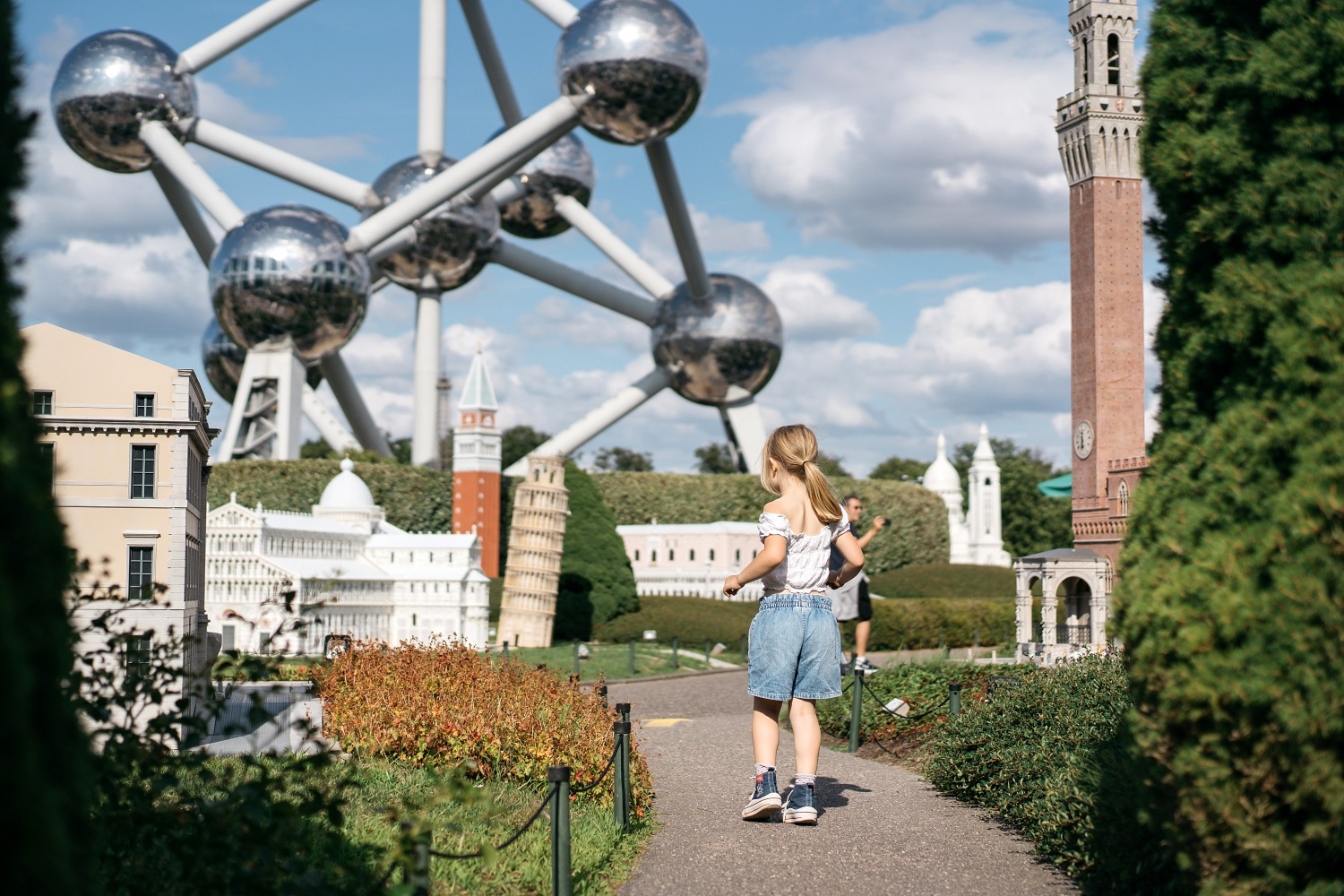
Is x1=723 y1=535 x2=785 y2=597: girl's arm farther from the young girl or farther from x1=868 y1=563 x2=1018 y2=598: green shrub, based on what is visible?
x1=868 y1=563 x2=1018 y2=598: green shrub

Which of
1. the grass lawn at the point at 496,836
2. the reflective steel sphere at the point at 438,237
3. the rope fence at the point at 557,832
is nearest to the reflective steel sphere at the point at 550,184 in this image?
the reflective steel sphere at the point at 438,237

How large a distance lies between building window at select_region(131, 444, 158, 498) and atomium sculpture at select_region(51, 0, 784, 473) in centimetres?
2195

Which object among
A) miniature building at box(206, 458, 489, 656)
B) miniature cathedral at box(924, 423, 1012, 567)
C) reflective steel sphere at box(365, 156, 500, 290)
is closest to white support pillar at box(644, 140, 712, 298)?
reflective steel sphere at box(365, 156, 500, 290)

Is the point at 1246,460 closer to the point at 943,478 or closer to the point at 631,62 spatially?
the point at 631,62

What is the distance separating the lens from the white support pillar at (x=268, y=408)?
3550 cm

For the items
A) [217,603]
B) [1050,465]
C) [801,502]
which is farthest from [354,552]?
[1050,465]

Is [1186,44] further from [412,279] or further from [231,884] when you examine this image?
[412,279]

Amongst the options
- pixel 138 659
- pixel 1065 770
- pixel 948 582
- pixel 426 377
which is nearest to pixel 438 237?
pixel 426 377

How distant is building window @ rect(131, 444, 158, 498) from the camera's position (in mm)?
11867

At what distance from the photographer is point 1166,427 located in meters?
4.94

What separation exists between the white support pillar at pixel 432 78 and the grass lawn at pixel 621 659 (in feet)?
60.4

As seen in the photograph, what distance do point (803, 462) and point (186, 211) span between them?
126ft

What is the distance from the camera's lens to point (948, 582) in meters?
40.0

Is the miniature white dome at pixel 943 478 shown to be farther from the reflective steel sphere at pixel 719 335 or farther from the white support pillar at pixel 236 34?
the white support pillar at pixel 236 34
